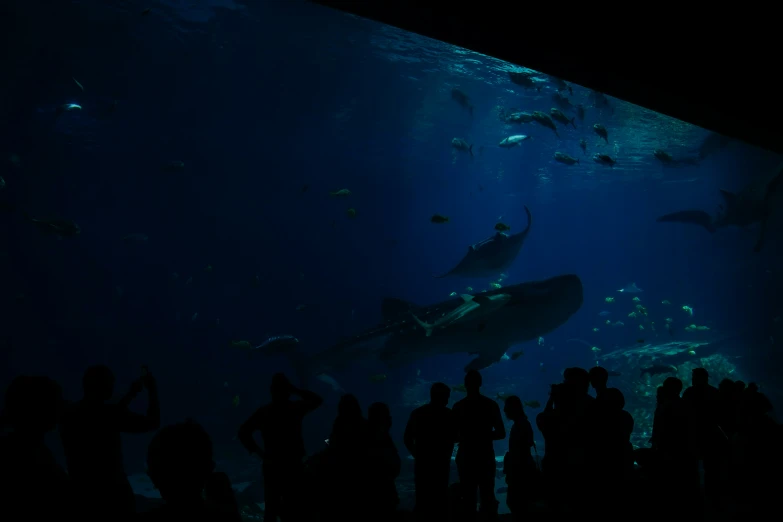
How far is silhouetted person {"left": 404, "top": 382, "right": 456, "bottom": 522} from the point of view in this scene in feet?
12.5

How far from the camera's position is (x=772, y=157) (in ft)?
58.3

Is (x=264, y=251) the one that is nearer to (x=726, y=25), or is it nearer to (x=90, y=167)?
(x=90, y=167)

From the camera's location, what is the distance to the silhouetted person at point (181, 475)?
1.76 m


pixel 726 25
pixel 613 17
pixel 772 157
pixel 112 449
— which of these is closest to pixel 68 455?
pixel 112 449

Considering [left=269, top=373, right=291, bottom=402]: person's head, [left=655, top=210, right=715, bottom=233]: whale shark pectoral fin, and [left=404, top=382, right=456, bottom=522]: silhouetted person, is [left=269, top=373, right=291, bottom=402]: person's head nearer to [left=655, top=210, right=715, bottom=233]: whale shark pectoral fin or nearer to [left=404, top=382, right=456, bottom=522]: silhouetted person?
[left=404, top=382, right=456, bottom=522]: silhouetted person

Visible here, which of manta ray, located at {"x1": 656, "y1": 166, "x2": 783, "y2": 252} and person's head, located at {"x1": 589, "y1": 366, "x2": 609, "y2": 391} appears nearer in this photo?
person's head, located at {"x1": 589, "y1": 366, "x2": 609, "y2": 391}

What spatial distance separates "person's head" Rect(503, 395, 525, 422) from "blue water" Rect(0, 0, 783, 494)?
594 inches

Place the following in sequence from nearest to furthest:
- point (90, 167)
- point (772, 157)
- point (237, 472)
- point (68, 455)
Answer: point (68, 455) → point (237, 472) → point (772, 157) → point (90, 167)

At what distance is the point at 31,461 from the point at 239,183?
2987 cm

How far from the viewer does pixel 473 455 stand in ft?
12.9

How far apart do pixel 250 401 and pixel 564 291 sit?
17.2 m

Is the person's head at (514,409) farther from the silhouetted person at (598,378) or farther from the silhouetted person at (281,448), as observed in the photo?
the silhouetted person at (281,448)

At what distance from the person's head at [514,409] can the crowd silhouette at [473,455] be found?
1 cm

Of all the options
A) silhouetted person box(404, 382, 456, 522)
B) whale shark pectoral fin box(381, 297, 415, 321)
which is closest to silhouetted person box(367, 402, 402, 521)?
silhouetted person box(404, 382, 456, 522)
